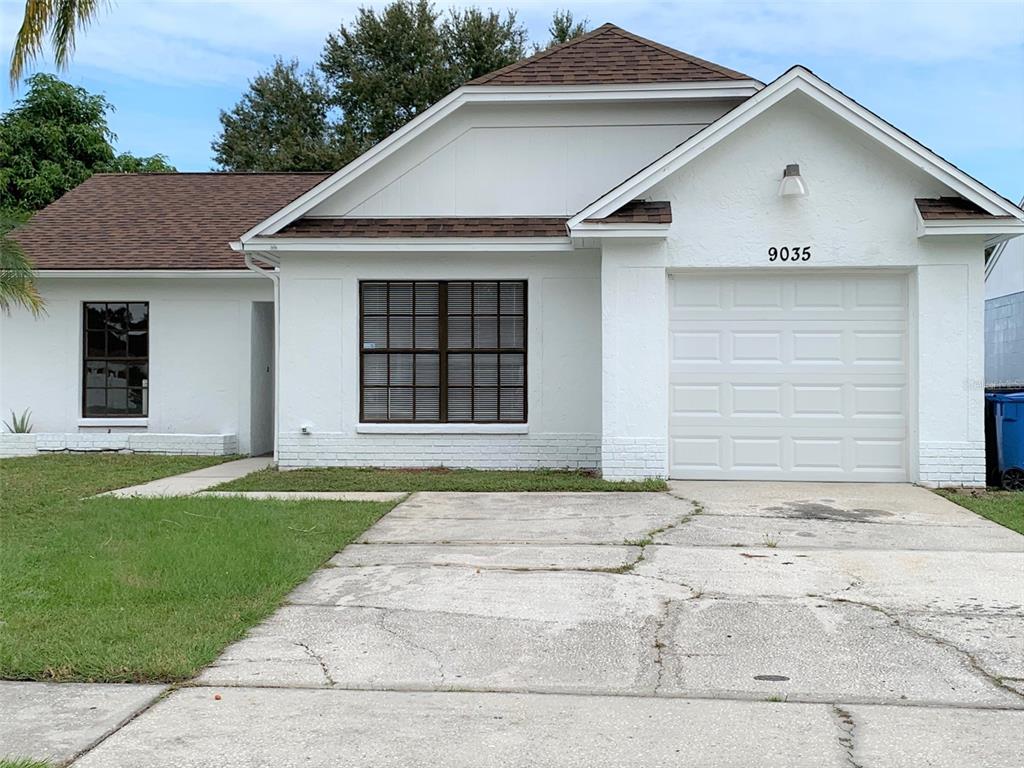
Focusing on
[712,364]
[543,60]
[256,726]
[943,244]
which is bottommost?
[256,726]

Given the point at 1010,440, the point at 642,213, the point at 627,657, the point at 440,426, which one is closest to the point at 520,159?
the point at 642,213

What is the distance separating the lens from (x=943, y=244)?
38.7ft

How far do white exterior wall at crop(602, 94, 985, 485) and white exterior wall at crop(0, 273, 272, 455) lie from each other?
23.2 ft

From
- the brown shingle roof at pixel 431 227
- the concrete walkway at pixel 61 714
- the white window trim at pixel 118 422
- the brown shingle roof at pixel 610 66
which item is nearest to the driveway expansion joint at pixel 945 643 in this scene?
the concrete walkway at pixel 61 714

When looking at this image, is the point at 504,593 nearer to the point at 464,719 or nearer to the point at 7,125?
the point at 464,719

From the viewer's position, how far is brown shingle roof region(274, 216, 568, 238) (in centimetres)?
1338

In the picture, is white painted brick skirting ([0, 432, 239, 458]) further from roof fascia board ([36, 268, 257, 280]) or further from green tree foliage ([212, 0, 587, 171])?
green tree foliage ([212, 0, 587, 171])

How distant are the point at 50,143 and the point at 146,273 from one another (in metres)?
18.3

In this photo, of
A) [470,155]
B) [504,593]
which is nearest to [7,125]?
[470,155]

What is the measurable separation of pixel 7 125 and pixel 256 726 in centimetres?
3135

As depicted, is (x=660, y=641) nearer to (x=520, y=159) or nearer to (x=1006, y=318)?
(x=520, y=159)

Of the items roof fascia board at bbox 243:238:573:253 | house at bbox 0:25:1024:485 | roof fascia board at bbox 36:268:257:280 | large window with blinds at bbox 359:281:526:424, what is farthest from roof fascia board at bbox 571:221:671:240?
roof fascia board at bbox 36:268:257:280

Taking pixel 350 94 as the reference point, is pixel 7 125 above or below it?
below

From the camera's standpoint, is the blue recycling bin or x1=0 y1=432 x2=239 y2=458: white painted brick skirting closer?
the blue recycling bin
